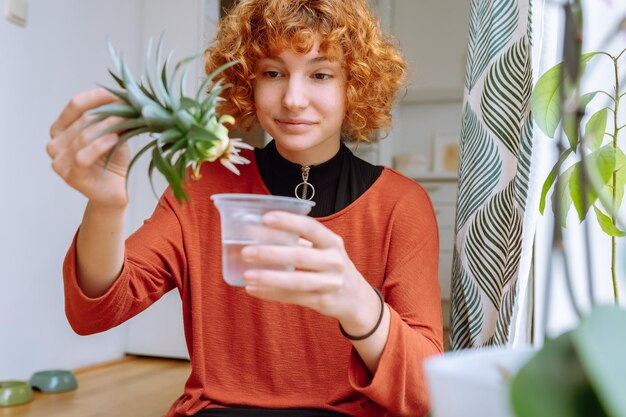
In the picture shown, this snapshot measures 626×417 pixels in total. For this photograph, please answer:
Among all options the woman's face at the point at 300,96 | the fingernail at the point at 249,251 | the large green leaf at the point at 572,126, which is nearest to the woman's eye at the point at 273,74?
the woman's face at the point at 300,96

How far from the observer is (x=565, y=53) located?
425mm

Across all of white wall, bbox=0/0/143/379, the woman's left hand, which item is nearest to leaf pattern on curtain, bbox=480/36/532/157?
the woman's left hand

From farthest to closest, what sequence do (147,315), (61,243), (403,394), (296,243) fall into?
(147,315)
(61,243)
(403,394)
(296,243)

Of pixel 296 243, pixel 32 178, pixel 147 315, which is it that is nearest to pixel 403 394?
pixel 296 243

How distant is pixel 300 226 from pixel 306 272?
2.2 inches

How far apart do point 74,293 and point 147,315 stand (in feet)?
7.68

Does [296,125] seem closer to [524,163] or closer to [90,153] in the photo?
[524,163]

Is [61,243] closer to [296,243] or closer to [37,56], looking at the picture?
[37,56]

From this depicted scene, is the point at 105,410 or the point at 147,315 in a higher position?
the point at 147,315

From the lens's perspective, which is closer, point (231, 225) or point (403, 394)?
point (231, 225)

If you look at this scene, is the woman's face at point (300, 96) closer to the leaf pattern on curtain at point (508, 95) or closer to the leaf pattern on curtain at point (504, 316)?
the leaf pattern on curtain at point (508, 95)

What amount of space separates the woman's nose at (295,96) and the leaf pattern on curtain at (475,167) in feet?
1.28

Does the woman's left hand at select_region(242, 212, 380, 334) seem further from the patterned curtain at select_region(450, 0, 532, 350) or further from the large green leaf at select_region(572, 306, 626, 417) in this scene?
the patterned curtain at select_region(450, 0, 532, 350)

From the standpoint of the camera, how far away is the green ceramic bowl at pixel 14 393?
2279mm
